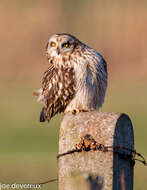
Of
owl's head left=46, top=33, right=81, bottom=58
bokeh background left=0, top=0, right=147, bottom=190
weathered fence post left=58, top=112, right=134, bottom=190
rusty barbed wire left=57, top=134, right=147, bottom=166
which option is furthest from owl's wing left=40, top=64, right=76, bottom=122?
bokeh background left=0, top=0, right=147, bottom=190

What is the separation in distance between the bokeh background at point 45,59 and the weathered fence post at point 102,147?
36.6 feet

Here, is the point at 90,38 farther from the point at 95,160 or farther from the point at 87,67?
the point at 95,160

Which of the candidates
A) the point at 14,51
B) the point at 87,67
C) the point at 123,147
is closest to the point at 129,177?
the point at 123,147

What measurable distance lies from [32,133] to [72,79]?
16.0 meters

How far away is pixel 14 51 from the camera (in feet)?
120

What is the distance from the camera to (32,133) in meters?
23.0

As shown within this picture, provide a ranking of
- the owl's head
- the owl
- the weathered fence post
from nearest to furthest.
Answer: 1. the weathered fence post
2. the owl
3. the owl's head

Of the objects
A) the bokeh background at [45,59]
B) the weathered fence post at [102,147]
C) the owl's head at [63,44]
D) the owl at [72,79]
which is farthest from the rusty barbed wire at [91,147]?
the bokeh background at [45,59]

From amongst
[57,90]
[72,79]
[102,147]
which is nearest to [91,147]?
[102,147]

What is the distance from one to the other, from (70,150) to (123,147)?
31 cm

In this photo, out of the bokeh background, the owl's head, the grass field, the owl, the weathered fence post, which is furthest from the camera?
the bokeh background

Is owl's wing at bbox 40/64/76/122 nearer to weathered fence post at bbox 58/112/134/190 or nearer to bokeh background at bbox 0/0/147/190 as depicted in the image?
weathered fence post at bbox 58/112/134/190

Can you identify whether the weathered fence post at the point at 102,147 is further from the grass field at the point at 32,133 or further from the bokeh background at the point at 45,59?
the bokeh background at the point at 45,59

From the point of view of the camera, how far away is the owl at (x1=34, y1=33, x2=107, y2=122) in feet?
23.3
